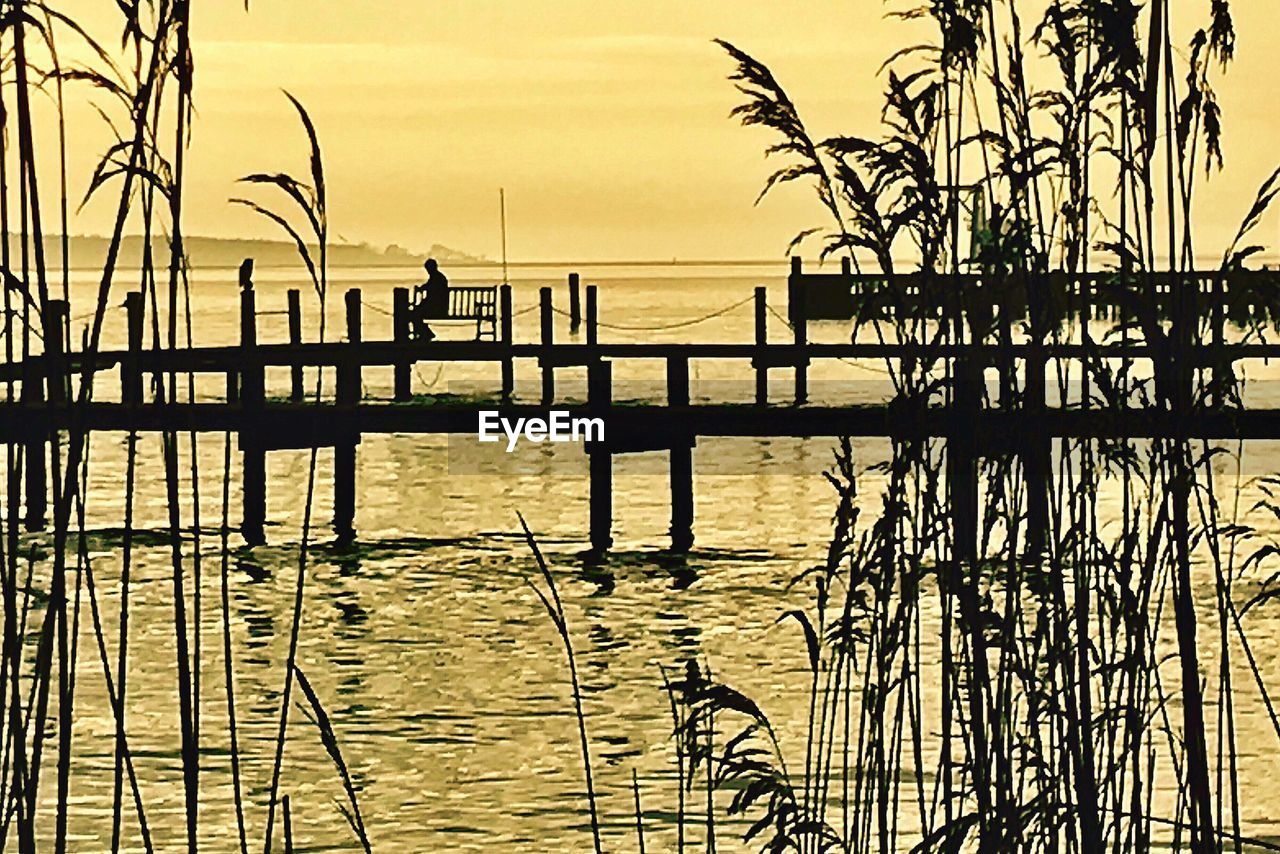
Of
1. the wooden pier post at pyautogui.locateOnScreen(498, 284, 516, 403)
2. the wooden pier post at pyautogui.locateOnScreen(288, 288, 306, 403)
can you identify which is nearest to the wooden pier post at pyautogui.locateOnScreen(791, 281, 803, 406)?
the wooden pier post at pyautogui.locateOnScreen(498, 284, 516, 403)

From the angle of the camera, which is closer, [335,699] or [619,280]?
[335,699]

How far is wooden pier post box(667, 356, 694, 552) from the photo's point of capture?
1623 centimetres

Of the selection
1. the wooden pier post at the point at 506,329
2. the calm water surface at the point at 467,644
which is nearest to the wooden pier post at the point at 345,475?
the calm water surface at the point at 467,644

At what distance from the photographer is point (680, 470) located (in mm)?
16422

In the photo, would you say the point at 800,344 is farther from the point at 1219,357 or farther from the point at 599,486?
the point at 1219,357

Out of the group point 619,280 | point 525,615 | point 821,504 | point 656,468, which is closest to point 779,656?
point 525,615

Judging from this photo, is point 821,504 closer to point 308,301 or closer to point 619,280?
point 308,301

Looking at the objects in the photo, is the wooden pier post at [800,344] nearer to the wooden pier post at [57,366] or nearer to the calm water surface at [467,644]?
the calm water surface at [467,644]

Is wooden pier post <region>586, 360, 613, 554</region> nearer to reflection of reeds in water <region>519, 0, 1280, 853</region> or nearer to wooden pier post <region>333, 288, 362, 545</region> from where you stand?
wooden pier post <region>333, 288, 362, 545</region>

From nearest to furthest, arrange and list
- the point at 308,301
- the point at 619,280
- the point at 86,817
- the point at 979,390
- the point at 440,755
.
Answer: the point at 979,390
the point at 86,817
the point at 440,755
the point at 308,301
the point at 619,280

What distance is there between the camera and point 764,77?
3.07 m

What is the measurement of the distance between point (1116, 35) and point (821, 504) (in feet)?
57.9

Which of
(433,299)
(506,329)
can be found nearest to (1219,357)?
(506,329)

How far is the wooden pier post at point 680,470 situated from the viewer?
16234 mm
